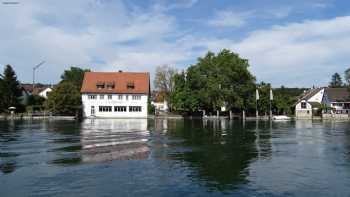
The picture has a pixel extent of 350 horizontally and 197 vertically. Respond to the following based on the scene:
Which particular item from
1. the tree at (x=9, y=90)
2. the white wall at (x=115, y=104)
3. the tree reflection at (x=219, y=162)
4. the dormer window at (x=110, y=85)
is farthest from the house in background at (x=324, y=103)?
the tree reflection at (x=219, y=162)

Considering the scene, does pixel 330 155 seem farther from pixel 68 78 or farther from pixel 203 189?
pixel 68 78

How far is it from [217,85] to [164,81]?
25781 mm

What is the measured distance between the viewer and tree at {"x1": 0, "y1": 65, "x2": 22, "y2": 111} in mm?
93000

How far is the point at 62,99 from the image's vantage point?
290 feet

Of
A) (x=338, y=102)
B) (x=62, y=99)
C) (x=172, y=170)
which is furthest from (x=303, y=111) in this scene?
(x=172, y=170)

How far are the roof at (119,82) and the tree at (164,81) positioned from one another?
14.4 m

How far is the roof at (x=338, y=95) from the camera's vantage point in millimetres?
108438

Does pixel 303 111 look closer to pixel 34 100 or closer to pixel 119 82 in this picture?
pixel 119 82

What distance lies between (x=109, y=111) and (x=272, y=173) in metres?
75.5

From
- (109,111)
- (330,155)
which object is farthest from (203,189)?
(109,111)

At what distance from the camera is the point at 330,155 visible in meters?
27.0

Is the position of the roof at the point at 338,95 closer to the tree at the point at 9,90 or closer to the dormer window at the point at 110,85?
the dormer window at the point at 110,85

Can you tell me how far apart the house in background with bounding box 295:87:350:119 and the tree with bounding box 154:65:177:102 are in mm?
33072

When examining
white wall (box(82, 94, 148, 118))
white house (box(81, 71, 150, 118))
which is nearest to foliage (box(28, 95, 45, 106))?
white house (box(81, 71, 150, 118))
